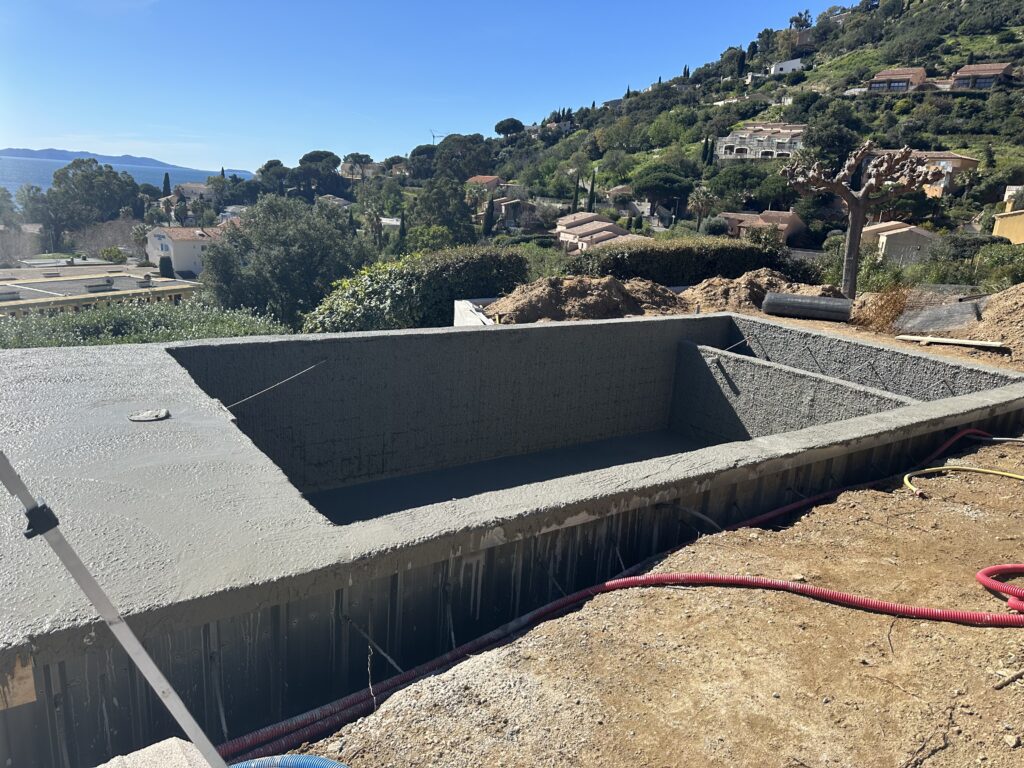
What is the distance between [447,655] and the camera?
327cm

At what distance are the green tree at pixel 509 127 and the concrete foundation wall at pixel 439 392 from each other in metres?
150

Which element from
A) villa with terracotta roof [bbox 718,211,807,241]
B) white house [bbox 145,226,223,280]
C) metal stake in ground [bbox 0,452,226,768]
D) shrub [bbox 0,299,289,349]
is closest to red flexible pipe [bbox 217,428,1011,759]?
metal stake in ground [bbox 0,452,226,768]

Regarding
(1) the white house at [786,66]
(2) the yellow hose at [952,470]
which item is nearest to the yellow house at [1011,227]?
(2) the yellow hose at [952,470]

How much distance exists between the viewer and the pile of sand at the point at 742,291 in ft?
46.3

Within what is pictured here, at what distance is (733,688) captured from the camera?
2.85 m

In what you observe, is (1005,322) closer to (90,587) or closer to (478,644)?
(478,644)

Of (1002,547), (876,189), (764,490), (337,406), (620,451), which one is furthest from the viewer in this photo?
(876,189)

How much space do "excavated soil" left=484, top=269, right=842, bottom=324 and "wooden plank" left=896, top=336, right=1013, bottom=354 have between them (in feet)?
12.3

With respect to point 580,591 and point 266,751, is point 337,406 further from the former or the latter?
point 266,751

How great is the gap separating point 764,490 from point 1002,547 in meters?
1.39

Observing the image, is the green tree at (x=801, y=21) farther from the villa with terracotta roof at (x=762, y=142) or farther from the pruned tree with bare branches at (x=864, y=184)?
the pruned tree with bare branches at (x=864, y=184)

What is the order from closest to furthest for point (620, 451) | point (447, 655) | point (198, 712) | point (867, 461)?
point (198, 712)
point (447, 655)
point (867, 461)
point (620, 451)

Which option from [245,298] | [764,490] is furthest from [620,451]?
[245,298]

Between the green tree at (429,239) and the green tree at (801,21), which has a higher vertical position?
the green tree at (801,21)
